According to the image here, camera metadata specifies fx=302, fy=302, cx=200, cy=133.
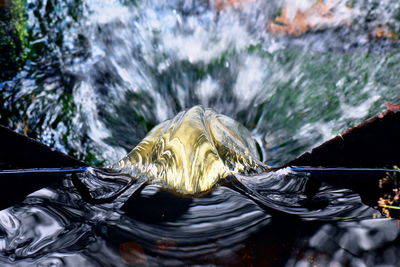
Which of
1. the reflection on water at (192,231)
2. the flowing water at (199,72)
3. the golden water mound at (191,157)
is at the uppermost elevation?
the flowing water at (199,72)

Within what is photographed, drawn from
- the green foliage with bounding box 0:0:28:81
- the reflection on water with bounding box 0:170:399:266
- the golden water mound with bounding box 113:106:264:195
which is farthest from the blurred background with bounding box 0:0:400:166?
the reflection on water with bounding box 0:170:399:266


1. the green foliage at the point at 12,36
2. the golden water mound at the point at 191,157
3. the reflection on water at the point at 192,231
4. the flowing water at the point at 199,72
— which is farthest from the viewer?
the green foliage at the point at 12,36

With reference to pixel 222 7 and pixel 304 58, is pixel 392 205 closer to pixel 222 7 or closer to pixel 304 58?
pixel 304 58

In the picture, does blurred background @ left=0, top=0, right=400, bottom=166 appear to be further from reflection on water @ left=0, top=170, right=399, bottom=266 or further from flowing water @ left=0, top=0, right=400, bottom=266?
reflection on water @ left=0, top=170, right=399, bottom=266

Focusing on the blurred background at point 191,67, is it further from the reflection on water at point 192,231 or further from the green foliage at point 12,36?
the reflection on water at point 192,231

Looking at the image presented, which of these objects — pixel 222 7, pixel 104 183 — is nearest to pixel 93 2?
pixel 222 7

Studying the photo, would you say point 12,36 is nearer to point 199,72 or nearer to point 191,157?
point 199,72

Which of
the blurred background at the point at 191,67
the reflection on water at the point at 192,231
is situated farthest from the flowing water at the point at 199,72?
the reflection on water at the point at 192,231
